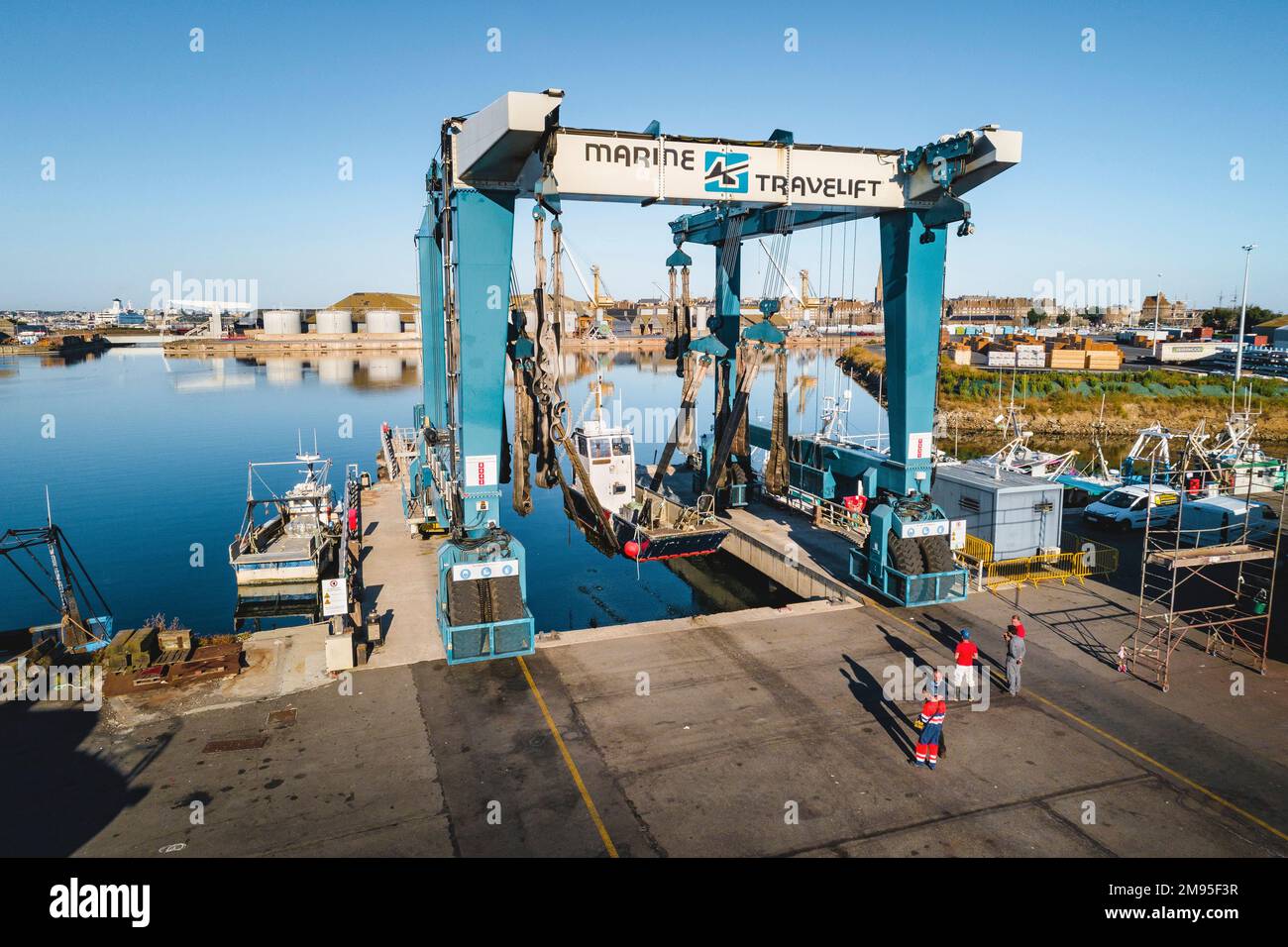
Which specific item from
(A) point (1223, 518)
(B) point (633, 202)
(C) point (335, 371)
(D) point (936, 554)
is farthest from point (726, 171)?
(C) point (335, 371)

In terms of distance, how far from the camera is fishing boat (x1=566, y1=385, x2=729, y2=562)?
25127 millimetres

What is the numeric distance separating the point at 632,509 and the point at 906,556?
1177 cm

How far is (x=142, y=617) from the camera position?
85.7ft

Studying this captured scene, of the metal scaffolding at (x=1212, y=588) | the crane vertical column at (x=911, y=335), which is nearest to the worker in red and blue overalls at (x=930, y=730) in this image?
the metal scaffolding at (x=1212, y=588)

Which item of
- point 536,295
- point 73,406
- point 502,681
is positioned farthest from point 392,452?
point 73,406

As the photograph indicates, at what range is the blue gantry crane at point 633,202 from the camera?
16859 mm

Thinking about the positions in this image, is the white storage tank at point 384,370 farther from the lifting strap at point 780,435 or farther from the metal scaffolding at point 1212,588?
the metal scaffolding at point 1212,588

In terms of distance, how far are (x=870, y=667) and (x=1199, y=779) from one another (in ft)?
19.0

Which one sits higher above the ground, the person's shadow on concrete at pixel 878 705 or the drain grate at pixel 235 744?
the drain grate at pixel 235 744

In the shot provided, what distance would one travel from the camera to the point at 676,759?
12.6 metres

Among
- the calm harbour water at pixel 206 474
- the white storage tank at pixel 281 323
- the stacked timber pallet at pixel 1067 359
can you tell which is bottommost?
the calm harbour water at pixel 206 474

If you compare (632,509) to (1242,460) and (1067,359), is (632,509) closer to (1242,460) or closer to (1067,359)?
(1242,460)

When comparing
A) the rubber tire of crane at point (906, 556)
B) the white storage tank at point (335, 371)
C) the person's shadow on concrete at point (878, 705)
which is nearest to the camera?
the person's shadow on concrete at point (878, 705)

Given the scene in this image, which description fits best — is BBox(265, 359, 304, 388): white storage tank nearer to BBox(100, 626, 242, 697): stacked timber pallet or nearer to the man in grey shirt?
BBox(100, 626, 242, 697): stacked timber pallet
